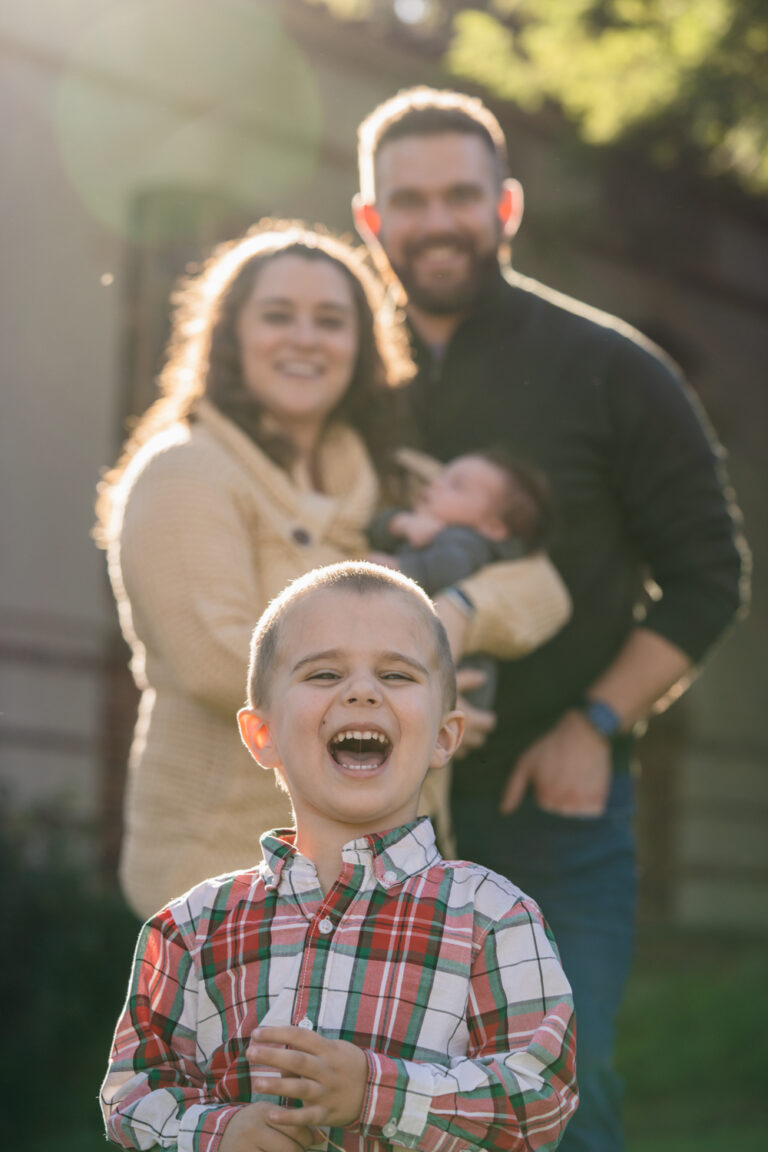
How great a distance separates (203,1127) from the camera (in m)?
1.96

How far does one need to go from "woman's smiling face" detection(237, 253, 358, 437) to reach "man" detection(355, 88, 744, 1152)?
41 centimetres

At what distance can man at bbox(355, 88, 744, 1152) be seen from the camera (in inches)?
141

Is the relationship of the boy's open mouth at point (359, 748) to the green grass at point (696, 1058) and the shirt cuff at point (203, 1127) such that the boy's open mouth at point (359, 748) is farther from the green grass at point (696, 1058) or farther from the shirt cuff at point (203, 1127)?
the green grass at point (696, 1058)

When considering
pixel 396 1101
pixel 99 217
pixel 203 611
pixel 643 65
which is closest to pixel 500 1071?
pixel 396 1101

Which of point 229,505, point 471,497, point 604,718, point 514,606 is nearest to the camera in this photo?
point 229,505

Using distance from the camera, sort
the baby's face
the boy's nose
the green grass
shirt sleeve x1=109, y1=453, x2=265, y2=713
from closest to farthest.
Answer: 1. the boy's nose
2. shirt sleeve x1=109, y1=453, x2=265, y2=713
3. the baby's face
4. the green grass

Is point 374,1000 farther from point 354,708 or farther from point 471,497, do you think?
point 471,497

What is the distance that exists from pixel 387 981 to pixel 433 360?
206 centimetres

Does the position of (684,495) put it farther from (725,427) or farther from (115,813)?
(725,427)

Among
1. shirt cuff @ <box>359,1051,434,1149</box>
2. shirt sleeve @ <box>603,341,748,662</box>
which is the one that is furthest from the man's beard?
shirt cuff @ <box>359,1051,434,1149</box>

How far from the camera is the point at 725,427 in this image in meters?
12.1

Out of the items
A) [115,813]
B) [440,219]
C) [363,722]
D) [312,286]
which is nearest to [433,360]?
[440,219]

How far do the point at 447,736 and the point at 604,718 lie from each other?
141 cm

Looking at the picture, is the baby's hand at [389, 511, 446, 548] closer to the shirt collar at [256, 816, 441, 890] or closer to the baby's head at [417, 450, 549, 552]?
the baby's head at [417, 450, 549, 552]
